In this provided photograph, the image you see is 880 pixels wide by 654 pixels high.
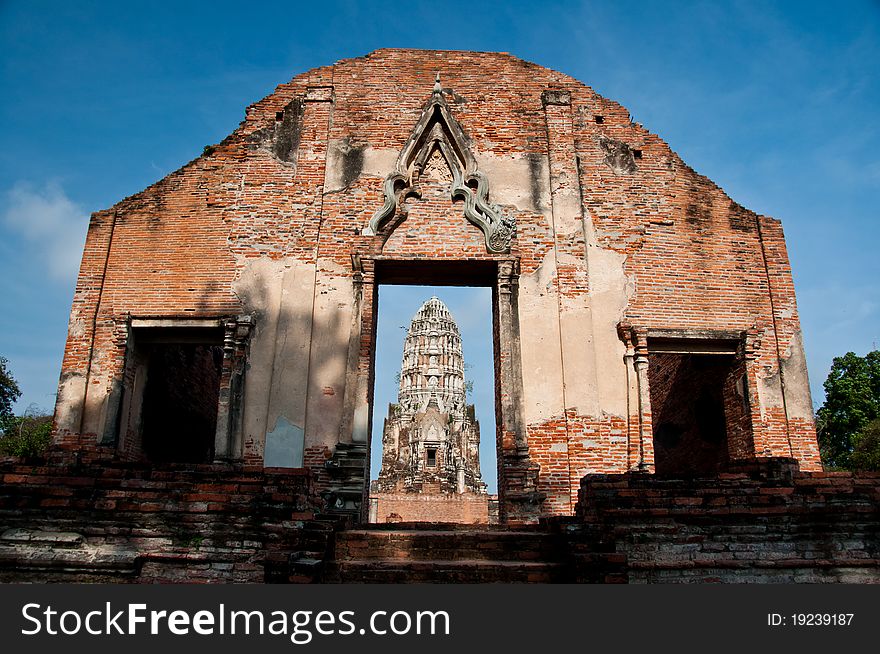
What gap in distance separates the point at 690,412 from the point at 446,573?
10.0 m

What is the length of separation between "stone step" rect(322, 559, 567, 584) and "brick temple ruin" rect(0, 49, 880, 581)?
1674 mm

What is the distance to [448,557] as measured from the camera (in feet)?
24.8

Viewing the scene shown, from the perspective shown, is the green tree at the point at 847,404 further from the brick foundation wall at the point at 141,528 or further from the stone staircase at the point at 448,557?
the brick foundation wall at the point at 141,528

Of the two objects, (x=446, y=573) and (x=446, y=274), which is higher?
(x=446, y=274)

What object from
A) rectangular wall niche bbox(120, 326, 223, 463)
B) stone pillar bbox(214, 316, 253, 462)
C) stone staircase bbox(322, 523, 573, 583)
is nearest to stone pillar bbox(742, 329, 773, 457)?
stone staircase bbox(322, 523, 573, 583)

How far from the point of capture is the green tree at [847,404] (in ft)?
94.6

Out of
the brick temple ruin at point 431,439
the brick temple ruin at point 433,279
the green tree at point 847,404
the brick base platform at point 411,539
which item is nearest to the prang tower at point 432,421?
the brick temple ruin at point 431,439

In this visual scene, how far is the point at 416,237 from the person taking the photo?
12.3 metres

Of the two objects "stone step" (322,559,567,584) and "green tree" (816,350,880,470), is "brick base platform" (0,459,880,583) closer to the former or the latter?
"stone step" (322,559,567,584)

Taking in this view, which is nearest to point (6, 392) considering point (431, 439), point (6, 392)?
point (6, 392)

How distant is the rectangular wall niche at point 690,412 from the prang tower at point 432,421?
2427 centimetres

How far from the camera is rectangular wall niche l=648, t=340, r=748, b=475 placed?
14438 mm

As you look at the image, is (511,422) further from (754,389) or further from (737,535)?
(737,535)

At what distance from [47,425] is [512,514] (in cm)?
2256
